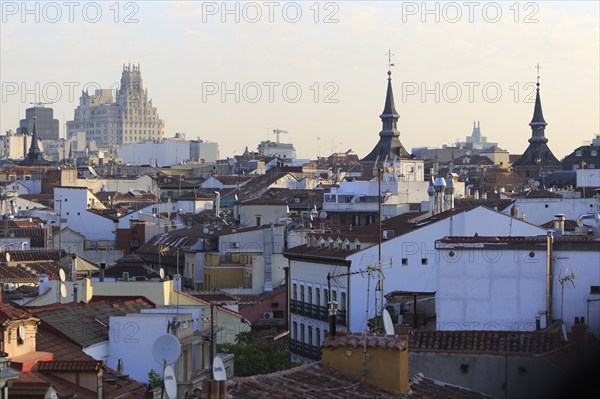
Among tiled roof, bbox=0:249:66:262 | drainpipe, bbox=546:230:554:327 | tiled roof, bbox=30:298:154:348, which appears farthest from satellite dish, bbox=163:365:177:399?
tiled roof, bbox=0:249:66:262

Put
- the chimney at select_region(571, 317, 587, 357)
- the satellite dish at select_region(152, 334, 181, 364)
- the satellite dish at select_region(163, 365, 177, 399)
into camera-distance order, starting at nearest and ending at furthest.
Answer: the satellite dish at select_region(163, 365, 177, 399) < the satellite dish at select_region(152, 334, 181, 364) < the chimney at select_region(571, 317, 587, 357)

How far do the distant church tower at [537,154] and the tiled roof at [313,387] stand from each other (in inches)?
4637

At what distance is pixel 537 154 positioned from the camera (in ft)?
467

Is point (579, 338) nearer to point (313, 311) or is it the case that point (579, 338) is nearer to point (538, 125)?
point (313, 311)

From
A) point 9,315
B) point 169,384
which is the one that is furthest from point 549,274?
point 169,384

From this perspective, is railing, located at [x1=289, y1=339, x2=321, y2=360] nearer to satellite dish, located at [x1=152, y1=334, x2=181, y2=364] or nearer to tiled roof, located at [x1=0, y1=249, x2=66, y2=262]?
tiled roof, located at [x1=0, y1=249, x2=66, y2=262]

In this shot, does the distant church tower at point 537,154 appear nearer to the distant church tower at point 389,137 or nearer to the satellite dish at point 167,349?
the distant church tower at point 389,137

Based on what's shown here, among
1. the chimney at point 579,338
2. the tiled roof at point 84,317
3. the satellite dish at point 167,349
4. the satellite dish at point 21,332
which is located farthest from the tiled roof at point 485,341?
the tiled roof at point 84,317

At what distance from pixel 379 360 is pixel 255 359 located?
13260 millimetres

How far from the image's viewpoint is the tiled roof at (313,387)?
57.0 ft

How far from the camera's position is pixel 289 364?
32062mm

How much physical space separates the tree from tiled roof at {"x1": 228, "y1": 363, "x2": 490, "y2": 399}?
1127 cm

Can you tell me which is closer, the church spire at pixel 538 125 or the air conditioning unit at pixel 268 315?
the air conditioning unit at pixel 268 315

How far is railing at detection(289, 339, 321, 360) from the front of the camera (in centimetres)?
3821
